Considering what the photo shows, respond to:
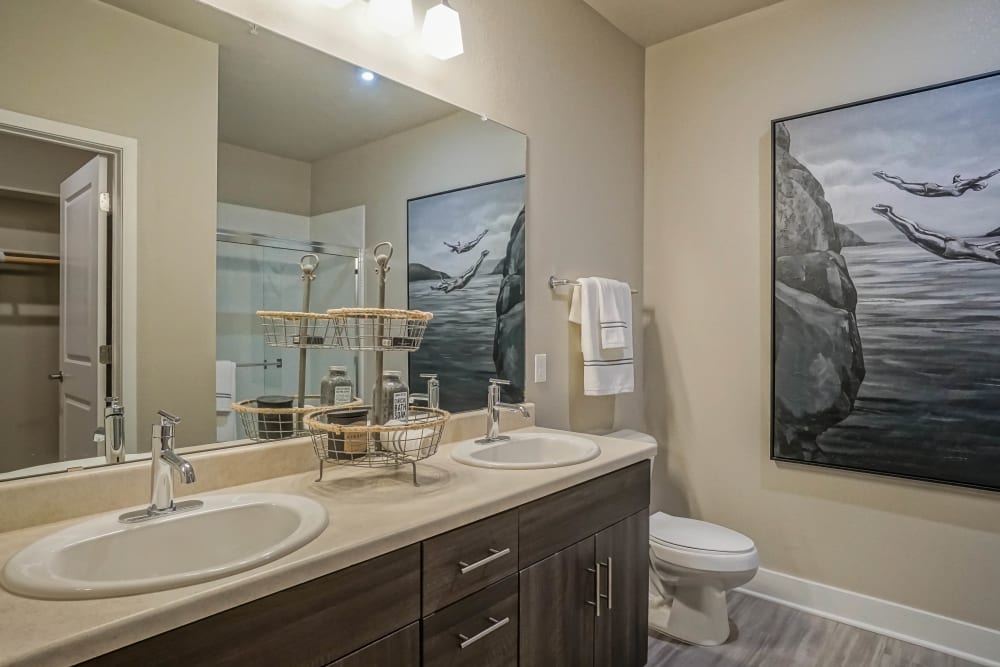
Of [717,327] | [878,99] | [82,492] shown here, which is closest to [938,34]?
[878,99]

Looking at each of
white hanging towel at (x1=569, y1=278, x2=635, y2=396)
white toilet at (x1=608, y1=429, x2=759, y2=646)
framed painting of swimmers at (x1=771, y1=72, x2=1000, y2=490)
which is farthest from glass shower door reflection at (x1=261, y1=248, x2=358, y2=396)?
framed painting of swimmers at (x1=771, y1=72, x2=1000, y2=490)

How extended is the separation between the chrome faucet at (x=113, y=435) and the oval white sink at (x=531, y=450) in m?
0.80

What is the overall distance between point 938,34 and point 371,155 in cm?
216

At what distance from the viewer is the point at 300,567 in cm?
88

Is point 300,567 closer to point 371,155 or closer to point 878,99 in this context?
point 371,155

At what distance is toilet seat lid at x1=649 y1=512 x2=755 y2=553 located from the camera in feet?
6.75

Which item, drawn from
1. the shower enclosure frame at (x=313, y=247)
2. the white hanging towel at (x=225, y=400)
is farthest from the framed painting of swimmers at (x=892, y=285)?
the white hanging towel at (x=225, y=400)

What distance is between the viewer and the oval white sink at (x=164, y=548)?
2.56 feet

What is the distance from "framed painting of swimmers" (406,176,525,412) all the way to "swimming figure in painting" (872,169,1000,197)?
1450 mm

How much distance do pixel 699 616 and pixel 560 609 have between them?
1.00 metres

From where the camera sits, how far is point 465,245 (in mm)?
1957

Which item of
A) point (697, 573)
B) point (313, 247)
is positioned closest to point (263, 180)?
point (313, 247)

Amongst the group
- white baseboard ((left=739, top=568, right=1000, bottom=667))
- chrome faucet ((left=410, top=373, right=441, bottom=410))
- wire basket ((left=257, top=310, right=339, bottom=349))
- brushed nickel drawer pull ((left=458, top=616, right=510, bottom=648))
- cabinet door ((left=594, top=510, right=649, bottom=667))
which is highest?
wire basket ((left=257, top=310, right=339, bottom=349))

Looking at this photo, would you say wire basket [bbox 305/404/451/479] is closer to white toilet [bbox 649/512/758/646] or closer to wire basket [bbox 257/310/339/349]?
wire basket [bbox 257/310/339/349]
